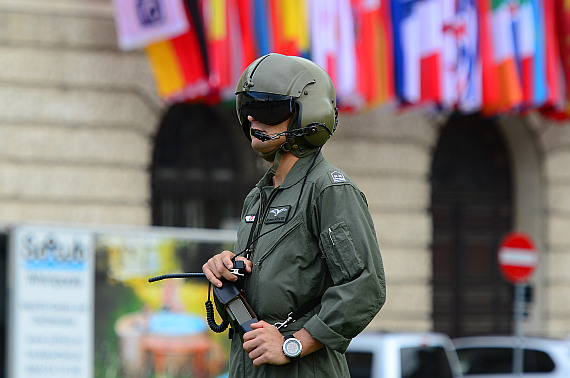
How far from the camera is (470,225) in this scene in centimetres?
1644

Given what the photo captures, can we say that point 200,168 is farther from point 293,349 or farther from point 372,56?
point 293,349

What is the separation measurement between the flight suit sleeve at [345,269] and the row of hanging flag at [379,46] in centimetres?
893

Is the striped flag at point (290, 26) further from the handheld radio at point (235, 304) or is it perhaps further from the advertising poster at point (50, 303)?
the handheld radio at point (235, 304)

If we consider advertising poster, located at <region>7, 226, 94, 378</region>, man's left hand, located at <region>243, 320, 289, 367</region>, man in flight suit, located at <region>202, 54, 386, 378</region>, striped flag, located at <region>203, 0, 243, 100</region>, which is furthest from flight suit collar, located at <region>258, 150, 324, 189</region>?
striped flag, located at <region>203, 0, 243, 100</region>

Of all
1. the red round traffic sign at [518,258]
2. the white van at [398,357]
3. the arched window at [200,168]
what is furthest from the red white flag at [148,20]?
the red round traffic sign at [518,258]

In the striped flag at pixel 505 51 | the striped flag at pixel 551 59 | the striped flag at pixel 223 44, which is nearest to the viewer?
the striped flag at pixel 223 44

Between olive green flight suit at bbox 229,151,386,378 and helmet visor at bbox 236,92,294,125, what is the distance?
0.54ft

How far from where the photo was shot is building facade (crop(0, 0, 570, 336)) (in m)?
12.8

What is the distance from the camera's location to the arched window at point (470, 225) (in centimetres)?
1619

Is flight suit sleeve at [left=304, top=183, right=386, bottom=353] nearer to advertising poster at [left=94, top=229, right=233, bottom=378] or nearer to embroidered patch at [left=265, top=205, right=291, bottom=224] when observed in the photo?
embroidered patch at [left=265, top=205, right=291, bottom=224]

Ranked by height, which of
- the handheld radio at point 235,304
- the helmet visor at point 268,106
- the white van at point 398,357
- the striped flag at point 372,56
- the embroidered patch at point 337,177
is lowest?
the white van at point 398,357

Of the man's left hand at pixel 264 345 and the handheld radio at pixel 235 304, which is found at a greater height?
the handheld radio at pixel 235 304

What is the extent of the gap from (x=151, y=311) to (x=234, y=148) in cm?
591

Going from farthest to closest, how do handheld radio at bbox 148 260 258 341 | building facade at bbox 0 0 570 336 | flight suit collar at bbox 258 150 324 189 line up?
1. building facade at bbox 0 0 570 336
2. flight suit collar at bbox 258 150 324 189
3. handheld radio at bbox 148 260 258 341
